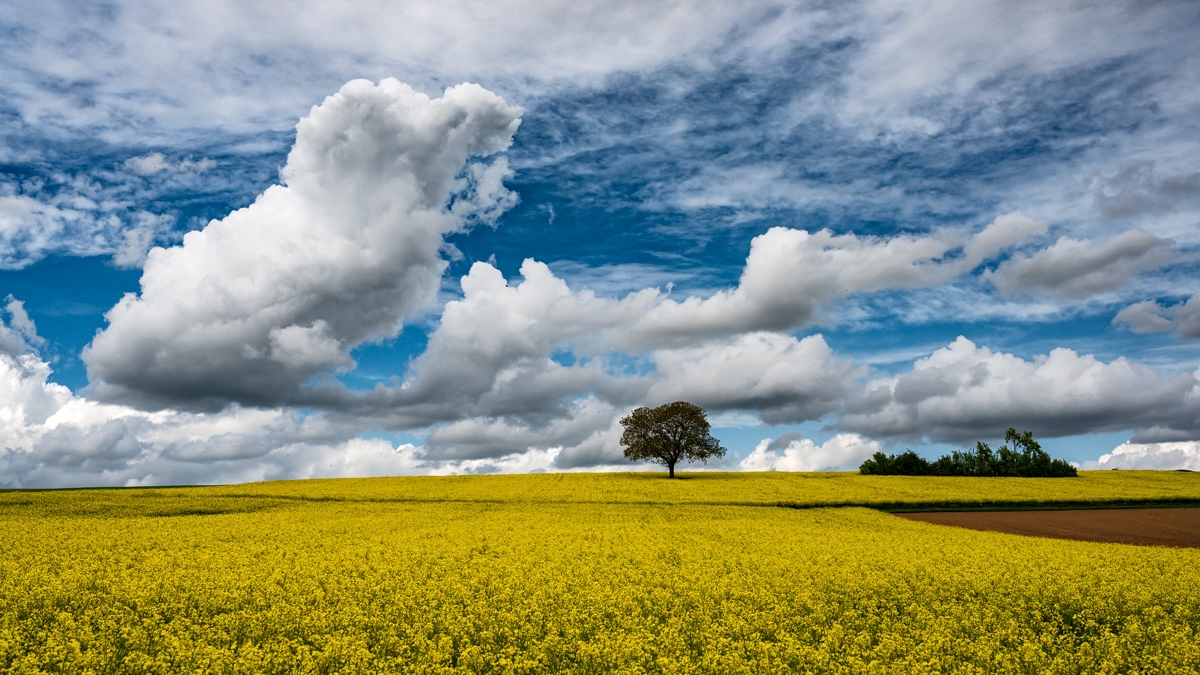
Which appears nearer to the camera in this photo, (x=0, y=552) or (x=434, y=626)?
(x=434, y=626)

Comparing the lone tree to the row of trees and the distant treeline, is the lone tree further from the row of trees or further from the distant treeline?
the distant treeline

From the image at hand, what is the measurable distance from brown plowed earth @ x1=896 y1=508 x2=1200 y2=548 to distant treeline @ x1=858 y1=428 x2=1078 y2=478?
114 ft

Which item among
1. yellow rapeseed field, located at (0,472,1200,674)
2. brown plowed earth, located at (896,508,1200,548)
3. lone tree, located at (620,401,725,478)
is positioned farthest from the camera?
lone tree, located at (620,401,725,478)

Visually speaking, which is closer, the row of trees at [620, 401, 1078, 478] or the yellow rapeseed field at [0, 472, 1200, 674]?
the yellow rapeseed field at [0, 472, 1200, 674]

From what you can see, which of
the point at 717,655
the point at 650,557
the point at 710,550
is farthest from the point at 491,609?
the point at 710,550

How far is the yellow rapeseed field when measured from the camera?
1140 centimetres

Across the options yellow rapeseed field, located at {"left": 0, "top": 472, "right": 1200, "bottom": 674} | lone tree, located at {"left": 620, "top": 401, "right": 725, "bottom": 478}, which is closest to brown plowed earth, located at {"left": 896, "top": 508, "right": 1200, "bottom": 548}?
yellow rapeseed field, located at {"left": 0, "top": 472, "right": 1200, "bottom": 674}

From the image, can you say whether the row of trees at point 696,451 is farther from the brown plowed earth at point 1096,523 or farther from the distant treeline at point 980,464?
the brown plowed earth at point 1096,523

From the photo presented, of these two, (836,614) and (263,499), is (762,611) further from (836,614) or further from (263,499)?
(263,499)

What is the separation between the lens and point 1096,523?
42406mm

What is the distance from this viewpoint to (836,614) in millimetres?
14438

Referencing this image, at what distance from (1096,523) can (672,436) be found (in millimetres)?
46686

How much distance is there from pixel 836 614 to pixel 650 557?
277 inches

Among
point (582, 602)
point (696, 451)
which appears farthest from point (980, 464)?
point (582, 602)
